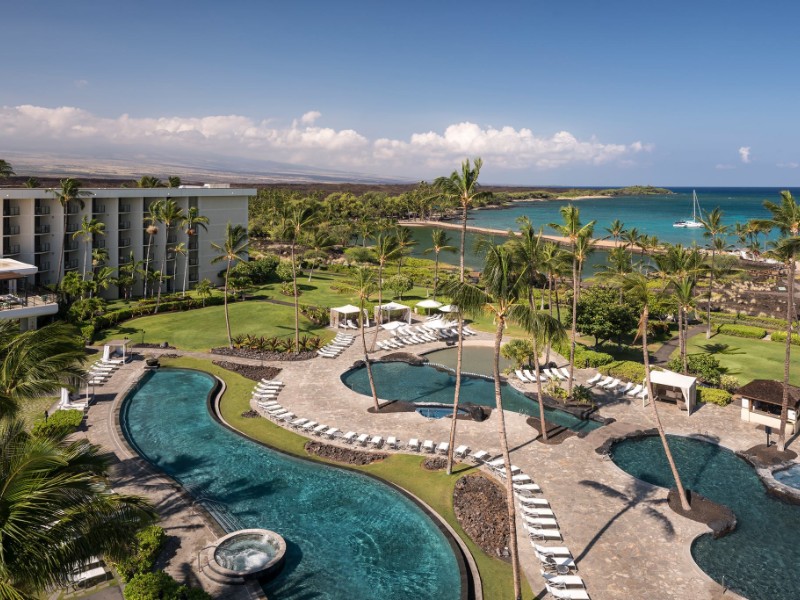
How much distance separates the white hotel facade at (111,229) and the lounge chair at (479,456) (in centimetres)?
3438

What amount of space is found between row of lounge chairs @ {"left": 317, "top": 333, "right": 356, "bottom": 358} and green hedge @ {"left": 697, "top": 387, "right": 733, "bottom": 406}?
24244 millimetres

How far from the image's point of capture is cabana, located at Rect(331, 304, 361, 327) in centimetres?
4766

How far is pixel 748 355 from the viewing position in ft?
138

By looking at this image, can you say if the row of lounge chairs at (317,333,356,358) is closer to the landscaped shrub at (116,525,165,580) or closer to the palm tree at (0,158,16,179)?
the landscaped shrub at (116,525,165,580)

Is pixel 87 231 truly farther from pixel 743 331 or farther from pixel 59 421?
pixel 743 331

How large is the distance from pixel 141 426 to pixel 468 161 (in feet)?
79.2

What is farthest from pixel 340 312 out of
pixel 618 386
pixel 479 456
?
pixel 479 456

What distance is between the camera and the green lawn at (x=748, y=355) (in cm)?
3725

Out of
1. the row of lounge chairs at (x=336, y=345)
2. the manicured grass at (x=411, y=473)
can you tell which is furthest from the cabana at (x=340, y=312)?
the manicured grass at (x=411, y=473)

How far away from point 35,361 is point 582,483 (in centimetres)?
2001

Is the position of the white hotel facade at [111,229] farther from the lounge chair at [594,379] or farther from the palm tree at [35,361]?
the lounge chair at [594,379]

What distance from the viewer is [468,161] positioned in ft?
110

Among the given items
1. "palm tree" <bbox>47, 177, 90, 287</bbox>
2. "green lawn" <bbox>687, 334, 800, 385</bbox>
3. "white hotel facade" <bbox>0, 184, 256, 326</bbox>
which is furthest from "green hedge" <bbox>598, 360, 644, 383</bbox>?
"palm tree" <bbox>47, 177, 90, 287</bbox>

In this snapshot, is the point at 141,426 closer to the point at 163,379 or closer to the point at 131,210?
the point at 163,379
